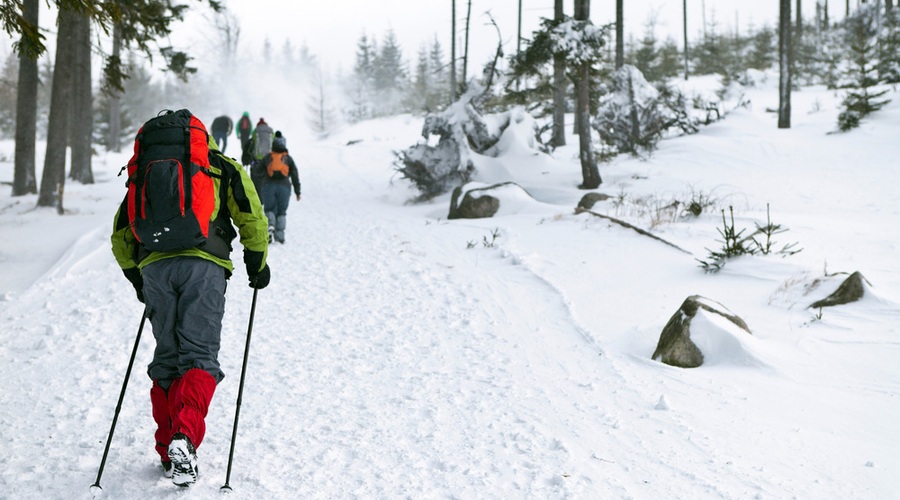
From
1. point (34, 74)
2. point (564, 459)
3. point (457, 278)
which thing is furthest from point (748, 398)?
point (34, 74)

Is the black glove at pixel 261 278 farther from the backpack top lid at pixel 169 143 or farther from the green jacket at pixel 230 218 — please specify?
the backpack top lid at pixel 169 143

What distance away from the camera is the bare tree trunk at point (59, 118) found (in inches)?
509

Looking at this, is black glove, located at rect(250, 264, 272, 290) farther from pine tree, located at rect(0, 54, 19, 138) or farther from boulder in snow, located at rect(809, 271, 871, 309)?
pine tree, located at rect(0, 54, 19, 138)

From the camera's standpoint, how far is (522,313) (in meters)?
6.76

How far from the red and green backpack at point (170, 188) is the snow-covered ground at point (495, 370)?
1.32 meters

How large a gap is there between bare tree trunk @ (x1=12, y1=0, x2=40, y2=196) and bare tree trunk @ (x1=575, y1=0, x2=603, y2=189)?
11844 millimetres

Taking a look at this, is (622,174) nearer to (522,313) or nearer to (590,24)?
(590,24)

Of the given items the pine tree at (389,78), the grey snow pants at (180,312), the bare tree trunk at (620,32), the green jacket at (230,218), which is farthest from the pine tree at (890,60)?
the pine tree at (389,78)

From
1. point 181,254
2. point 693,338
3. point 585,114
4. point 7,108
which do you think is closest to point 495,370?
point 693,338

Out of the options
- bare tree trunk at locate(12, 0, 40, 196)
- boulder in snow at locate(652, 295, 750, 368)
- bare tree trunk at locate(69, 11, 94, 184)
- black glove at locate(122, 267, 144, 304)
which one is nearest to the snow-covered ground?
boulder in snow at locate(652, 295, 750, 368)

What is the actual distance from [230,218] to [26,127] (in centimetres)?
1438

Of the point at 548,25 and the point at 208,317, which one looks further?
the point at 548,25

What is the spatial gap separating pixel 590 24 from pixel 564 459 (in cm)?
1130

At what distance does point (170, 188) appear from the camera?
3.22 m
